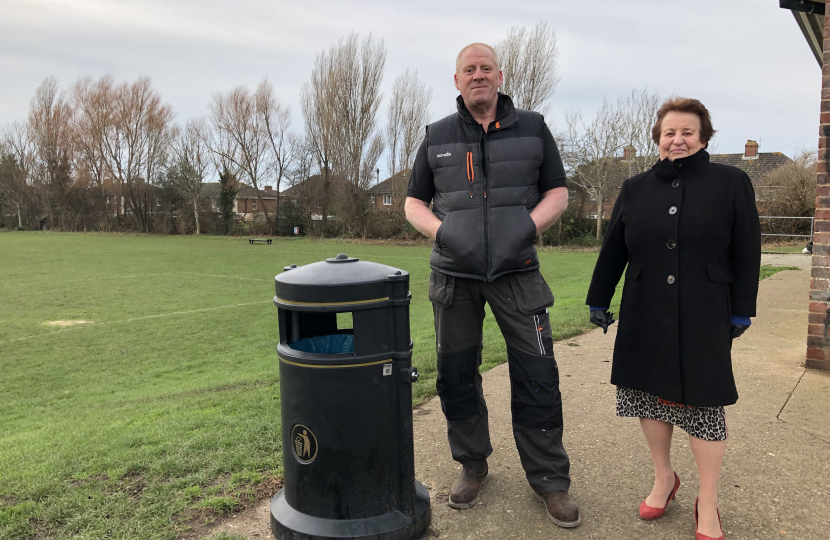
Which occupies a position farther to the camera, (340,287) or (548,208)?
(548,208)

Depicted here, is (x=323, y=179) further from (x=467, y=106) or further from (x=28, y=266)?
(x=467, y=106)

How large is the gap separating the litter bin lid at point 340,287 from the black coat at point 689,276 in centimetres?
108

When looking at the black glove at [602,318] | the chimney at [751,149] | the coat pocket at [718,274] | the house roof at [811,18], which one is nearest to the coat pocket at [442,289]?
the black glove at [602,318]

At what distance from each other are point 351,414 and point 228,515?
93 centimetres

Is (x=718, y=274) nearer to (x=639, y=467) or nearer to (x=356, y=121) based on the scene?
(x=639, y=467)

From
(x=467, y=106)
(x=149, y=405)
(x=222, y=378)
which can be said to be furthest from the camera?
(x=222, y=378)

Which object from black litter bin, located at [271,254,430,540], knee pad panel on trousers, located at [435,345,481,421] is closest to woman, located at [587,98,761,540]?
knee pad panel on trousers, located at [435,345,481,421]

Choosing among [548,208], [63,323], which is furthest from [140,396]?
[63,323]

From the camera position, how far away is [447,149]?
2.90 m

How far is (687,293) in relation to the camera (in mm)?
2551

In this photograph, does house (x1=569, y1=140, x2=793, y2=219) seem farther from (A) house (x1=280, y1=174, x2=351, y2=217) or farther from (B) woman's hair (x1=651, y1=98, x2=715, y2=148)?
(B) woman's hair (x1=651, y1=98, x2=715, y2=148)

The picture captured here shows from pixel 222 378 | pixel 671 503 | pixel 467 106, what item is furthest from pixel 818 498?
pixel 222 378

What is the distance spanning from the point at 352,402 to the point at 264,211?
45750 mm

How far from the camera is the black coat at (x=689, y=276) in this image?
98.3 inches
